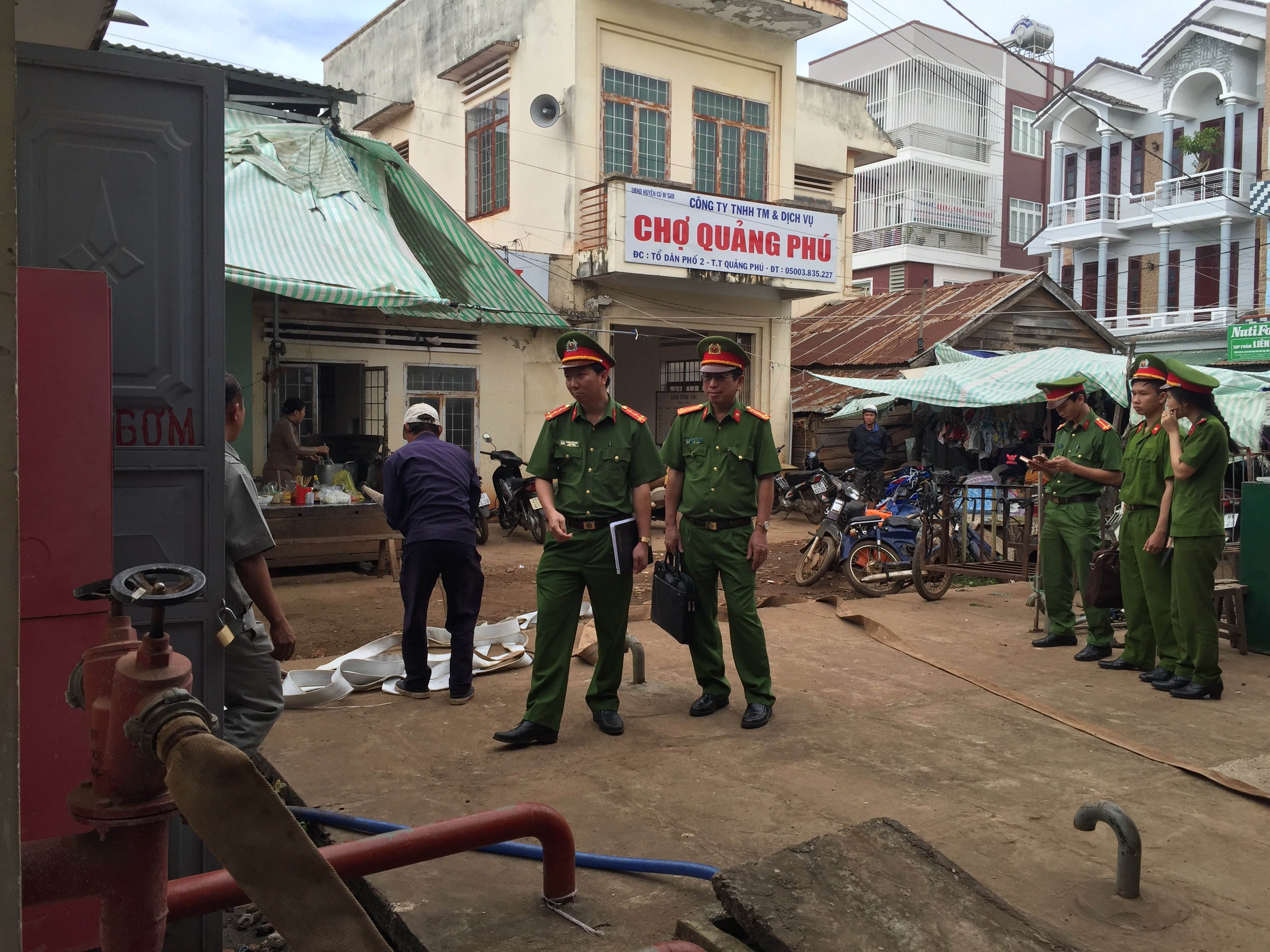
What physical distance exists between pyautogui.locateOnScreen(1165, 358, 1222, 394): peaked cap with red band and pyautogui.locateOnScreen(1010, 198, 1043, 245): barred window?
3376 cm

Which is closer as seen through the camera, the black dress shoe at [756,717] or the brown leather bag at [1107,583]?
the black dress shoe at [756,717]

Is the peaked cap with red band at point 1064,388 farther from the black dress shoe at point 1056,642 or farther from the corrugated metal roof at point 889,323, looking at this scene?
the corrugated metal roof at point 889,323

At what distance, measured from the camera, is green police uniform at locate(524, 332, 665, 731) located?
15.5 ft

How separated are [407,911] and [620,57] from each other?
1413 centimetres

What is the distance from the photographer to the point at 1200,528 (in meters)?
5.53

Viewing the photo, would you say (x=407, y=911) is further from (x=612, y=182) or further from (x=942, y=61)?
(x=942, y=61)

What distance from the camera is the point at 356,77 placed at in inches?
774

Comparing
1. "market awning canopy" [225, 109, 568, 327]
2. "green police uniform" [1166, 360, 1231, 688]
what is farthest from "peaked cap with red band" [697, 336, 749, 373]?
"market awning canopy" [225, 109, 568, 327]

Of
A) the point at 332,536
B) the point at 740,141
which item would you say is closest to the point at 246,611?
the point at 332,536

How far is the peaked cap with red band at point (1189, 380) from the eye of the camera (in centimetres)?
553

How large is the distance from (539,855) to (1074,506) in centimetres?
461

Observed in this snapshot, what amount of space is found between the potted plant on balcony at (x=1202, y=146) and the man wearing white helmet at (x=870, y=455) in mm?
15687

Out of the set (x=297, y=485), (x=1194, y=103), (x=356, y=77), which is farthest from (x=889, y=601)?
(x=1194, y=103)

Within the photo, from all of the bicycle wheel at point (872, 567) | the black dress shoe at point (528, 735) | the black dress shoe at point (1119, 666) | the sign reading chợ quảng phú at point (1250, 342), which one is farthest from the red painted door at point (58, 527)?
the sign reading chợ quảng phú at point (1250, 342)
